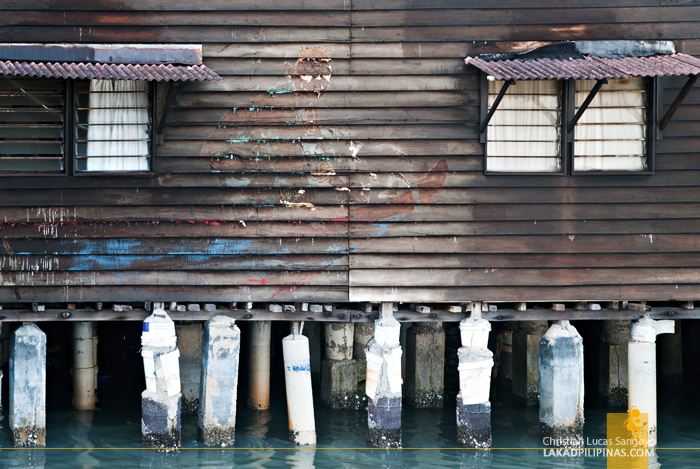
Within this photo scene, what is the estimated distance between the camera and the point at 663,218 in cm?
874

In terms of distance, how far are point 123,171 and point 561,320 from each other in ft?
18.1

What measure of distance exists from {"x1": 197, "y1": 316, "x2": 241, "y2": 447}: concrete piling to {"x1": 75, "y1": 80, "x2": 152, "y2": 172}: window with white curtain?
209 cm

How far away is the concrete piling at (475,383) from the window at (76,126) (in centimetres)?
428

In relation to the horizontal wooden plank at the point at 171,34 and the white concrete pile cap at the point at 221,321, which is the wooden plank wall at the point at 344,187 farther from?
the white concrete pile cap at the point at 221,321

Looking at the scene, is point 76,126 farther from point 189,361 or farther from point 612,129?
point 612,129

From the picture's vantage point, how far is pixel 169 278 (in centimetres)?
856

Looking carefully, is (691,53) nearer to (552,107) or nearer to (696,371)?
(552,107)

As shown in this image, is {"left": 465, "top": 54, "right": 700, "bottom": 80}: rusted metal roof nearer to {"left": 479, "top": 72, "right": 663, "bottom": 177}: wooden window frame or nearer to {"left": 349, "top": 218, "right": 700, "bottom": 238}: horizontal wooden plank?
{"left": 479, "top": 72, "right": 663, "bottom": 177}: wooden window frame

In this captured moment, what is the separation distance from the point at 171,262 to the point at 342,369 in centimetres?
316

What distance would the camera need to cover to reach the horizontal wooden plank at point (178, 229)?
8391mm

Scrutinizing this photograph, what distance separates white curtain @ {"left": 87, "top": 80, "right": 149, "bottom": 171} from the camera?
28.0ft

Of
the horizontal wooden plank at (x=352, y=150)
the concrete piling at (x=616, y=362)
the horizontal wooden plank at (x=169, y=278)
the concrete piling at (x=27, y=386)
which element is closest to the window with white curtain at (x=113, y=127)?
the horizontal wooden plank at (x=352, y=150)

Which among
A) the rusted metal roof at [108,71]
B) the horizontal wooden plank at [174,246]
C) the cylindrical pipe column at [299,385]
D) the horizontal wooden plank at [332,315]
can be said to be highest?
the rusted metal roof at [108,71]

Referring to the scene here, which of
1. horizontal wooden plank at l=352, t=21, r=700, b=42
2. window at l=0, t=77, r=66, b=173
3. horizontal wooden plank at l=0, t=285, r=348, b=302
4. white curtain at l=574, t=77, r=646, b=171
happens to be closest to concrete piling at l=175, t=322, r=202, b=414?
horizontal wooden plank at l=0, t=285, r=348, b=302
